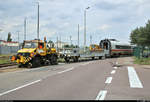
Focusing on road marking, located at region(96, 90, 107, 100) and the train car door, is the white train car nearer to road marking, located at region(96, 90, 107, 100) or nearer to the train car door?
the train car door

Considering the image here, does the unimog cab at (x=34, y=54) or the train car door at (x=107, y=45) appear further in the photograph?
the train car door at (x=107, y=45)

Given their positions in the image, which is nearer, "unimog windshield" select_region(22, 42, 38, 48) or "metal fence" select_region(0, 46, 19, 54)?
"unimog windshield" select_region(22, 42, 38, 48)

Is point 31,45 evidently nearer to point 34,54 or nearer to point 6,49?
point 34,54

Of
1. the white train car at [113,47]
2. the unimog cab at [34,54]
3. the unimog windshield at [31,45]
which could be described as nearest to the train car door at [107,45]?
the white train car at [113,47]

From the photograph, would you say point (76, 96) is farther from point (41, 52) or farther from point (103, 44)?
point (103, 44)

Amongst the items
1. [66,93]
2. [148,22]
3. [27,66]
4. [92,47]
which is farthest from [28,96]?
[148,22]

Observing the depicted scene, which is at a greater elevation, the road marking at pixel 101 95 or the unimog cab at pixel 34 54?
the unimog cab at pixel 34 54

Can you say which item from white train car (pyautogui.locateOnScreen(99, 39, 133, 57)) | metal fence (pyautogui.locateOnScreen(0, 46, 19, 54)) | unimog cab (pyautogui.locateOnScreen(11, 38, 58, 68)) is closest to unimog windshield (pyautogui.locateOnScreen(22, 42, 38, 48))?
unimog cab (pyautogui.locateOnScreen(11, 38, 58, 68))

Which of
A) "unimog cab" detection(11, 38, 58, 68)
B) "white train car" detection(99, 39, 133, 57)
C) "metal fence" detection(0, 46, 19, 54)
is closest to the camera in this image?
"unimog cab" detection(11, 38, 58, 68)

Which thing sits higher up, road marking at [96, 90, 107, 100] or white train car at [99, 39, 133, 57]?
white train car at [99, 39, 133, 57]

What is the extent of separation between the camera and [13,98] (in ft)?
19.9

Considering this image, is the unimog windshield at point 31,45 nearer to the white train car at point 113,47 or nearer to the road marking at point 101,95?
the road marking at point 101,95

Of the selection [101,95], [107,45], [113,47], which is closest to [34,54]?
[101,95]

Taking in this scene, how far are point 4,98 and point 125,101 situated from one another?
411cm
